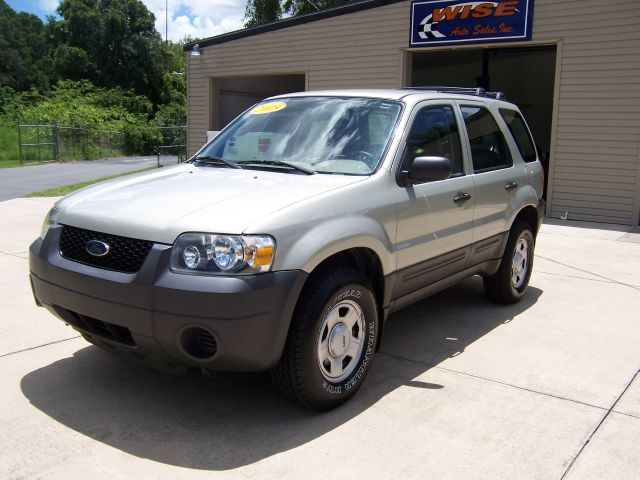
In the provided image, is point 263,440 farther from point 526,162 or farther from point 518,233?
point 526,162

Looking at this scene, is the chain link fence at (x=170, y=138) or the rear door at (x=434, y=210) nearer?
the rear door at (x=434, y=210)

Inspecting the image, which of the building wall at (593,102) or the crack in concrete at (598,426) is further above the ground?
the building wall at (593,102)

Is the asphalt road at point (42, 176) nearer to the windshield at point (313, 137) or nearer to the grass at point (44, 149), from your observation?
the grass at point (44, 149)

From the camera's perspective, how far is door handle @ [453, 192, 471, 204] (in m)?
4.70

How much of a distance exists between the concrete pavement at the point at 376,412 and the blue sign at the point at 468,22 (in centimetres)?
805

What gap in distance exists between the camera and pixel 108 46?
49.5 metres

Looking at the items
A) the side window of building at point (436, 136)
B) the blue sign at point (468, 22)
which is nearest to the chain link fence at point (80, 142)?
the blue sign at point (468, 22)

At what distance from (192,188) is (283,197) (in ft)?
→ 2.04

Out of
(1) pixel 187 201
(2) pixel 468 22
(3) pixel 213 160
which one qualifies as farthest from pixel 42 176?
(1) pixel 187 201

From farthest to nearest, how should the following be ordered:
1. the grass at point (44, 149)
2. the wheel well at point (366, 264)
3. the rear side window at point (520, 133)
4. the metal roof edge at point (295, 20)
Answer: the grass at point (44, 149) < the metal roof edge at point (295, 20) < the rear side window at point (520, 133) < the wheel well at point (366, 264)

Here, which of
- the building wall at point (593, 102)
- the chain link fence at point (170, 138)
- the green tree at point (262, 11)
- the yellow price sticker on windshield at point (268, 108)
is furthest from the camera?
the chain link fence at point (170, 138)

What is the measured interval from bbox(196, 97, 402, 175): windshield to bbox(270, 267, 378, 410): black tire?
84cm

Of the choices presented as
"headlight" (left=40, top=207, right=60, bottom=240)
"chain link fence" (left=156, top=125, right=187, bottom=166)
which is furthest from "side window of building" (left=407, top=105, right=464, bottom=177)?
"chain link fence" (left=156, top=125, right=187, bottom=166)

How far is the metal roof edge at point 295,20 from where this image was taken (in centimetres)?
1376
